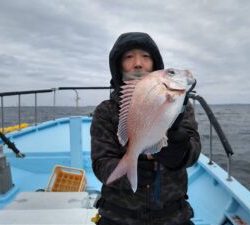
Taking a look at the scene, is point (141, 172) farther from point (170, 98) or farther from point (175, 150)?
point (170, 98)

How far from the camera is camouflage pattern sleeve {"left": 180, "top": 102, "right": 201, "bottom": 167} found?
1989 millimetres

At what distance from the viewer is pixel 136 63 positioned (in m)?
2.20

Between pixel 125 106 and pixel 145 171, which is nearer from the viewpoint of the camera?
pixel 125 106

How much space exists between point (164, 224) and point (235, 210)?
1.76 m

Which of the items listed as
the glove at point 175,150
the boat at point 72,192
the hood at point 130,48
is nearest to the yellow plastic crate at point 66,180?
the boat at point 72,192

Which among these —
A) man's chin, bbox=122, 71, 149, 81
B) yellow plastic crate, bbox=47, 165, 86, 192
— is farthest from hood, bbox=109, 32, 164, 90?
yellow plastic crate, bbox=47, 165, 86, 192

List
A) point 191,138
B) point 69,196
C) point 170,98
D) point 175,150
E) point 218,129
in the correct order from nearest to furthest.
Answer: point 170,98, point 175,150, point 191,138, point 69,196, point 218,129

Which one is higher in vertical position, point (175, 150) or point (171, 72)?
point (171, 72)

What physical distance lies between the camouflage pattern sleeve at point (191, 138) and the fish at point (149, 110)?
1.30 feet

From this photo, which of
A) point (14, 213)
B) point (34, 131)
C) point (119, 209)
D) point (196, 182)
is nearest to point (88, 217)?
point (14, 213)

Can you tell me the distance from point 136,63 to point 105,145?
54 centimetres

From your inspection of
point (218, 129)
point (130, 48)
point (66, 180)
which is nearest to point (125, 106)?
point (130, 48)

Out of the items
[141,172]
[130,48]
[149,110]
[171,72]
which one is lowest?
[141,172]

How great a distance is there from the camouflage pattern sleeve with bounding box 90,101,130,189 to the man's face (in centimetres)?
27
